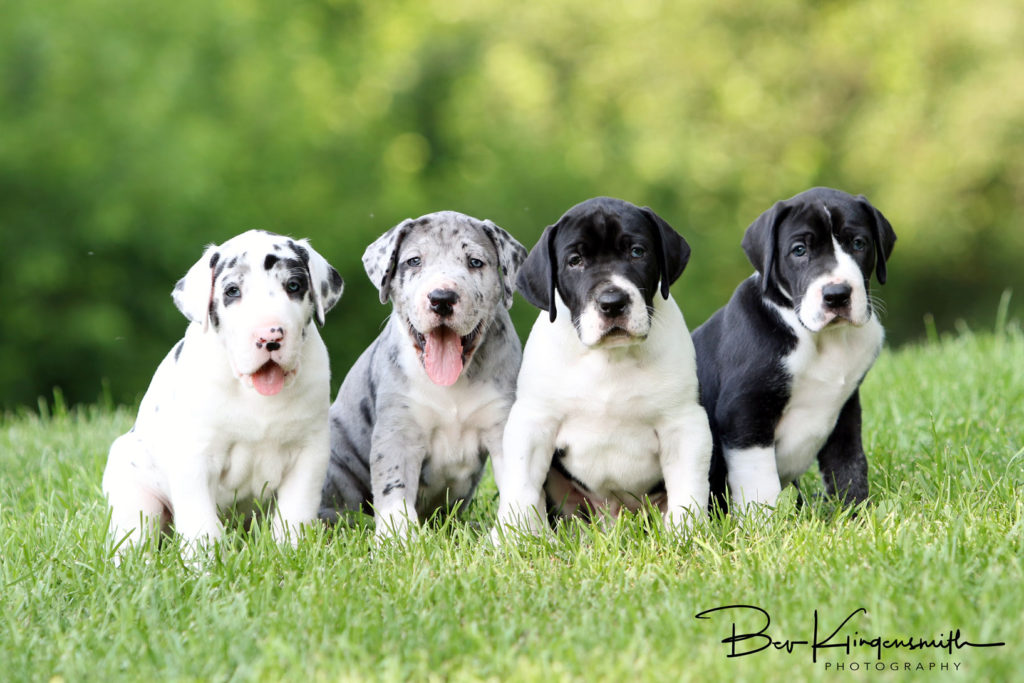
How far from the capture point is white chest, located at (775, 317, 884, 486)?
5.16 m

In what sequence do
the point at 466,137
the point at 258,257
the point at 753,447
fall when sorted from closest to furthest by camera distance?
1. the point at 258,257
2. the point at 753,447
3. the point at 466,137

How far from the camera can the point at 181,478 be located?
16.3 feet

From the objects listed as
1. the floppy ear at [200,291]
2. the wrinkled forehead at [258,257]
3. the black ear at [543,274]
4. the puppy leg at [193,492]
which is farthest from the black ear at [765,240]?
the puppy leg at [193,492]

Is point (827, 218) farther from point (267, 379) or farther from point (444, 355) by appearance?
point (267, 379)

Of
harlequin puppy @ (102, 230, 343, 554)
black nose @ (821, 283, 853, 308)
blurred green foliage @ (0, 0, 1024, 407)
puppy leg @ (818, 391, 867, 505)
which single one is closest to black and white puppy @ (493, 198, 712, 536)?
black nose @ (821, 283, 853, 308)

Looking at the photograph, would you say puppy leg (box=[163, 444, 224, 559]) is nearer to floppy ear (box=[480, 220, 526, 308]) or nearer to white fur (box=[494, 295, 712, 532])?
white fur (box=[494, 295, 712, 532])

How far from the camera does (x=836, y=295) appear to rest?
4.88 meters

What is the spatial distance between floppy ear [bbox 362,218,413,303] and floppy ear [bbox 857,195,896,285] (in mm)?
2119

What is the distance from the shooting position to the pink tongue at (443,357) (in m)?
5.29

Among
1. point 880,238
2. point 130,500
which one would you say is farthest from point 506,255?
point 130,500

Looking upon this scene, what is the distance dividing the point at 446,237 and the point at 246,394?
3.97 feet

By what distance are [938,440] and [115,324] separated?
14146 mm

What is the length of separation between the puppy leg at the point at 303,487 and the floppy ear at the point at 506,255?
115 centimetres

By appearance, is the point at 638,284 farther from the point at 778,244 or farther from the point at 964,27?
the point at 964,27
